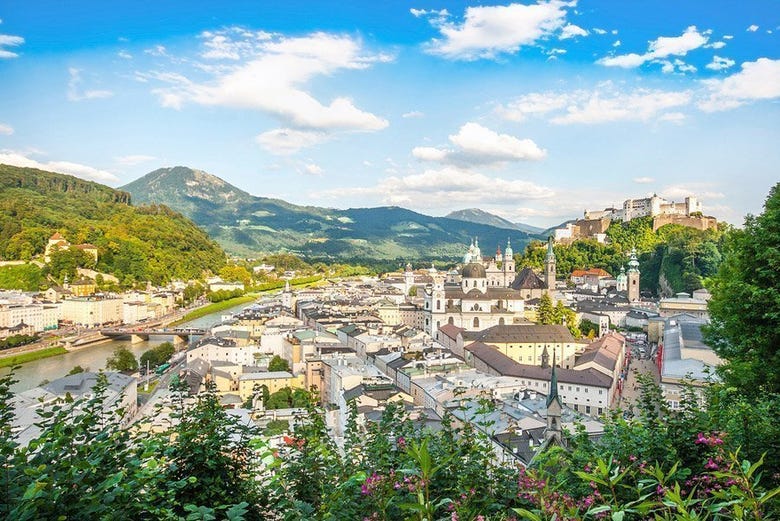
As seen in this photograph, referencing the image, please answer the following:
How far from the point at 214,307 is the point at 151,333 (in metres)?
18.9

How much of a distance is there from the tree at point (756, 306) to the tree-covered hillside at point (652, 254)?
35.0 m

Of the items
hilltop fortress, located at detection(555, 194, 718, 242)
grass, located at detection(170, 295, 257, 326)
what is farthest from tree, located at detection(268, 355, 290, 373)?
hilltop fortress, located at detection(555, 194, 718, 242)

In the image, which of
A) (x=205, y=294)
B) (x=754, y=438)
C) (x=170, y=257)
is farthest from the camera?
(x=170, y=257)

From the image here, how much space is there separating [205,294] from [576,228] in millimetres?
47578

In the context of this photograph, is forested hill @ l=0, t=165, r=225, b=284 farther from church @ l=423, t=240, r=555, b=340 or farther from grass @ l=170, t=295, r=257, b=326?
church @ l=423, t=240, r=555, b=340

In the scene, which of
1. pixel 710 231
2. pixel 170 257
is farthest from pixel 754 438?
pixel 170 257

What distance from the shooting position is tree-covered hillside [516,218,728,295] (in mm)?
42656

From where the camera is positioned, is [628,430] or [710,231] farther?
[710,231]

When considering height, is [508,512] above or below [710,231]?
below

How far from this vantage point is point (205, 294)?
64.5 metres

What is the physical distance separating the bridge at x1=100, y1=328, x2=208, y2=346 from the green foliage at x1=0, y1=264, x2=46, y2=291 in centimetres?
1680

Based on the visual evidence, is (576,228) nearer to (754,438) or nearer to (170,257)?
(170,257)

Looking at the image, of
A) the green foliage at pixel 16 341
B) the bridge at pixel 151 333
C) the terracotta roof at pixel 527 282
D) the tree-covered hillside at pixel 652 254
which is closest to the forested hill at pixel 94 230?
the bridge at pixel 151 333

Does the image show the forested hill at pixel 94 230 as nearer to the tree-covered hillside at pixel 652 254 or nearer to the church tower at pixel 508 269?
the church tower at pixel 508 269
